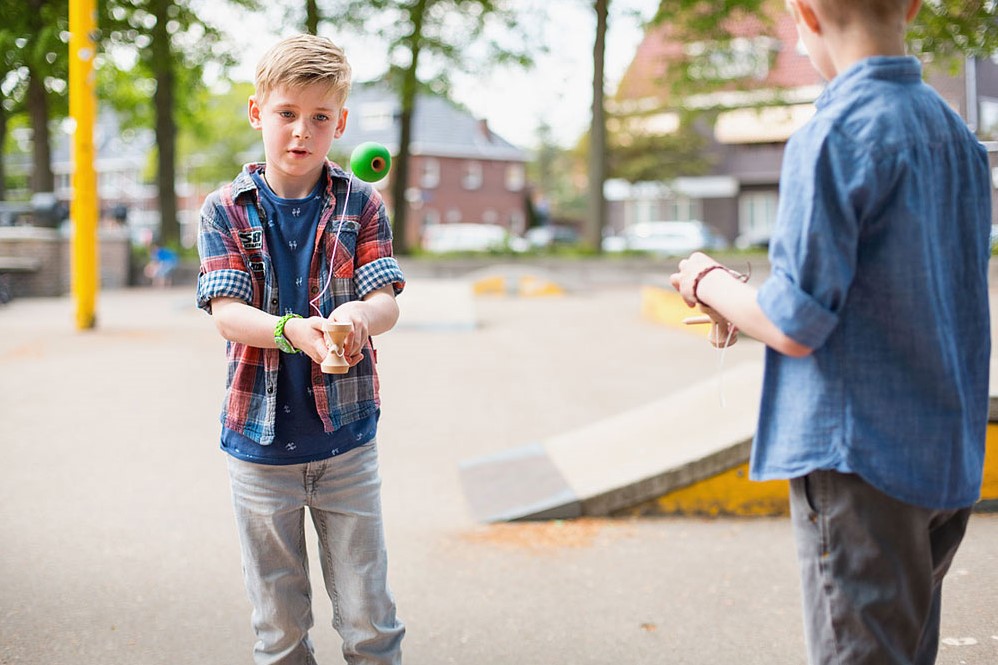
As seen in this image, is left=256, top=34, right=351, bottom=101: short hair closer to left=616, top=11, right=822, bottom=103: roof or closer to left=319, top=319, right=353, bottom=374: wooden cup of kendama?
left=319, top=319, right=353, bottom=374: wooden cup of kendama

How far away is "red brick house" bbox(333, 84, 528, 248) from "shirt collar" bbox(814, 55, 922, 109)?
54.9m

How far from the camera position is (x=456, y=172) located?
59000mm

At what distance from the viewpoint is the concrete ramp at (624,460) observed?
462 centimetres

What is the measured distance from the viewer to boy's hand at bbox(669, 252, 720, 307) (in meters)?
2.02

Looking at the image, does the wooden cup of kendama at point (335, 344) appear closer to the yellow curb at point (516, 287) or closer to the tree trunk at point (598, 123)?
the yellow curb at point (516, 287)

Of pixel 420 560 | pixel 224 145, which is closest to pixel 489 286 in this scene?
pixel 420 560

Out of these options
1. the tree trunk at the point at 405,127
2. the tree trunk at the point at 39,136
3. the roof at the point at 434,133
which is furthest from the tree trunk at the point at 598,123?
the roof at the point at 434,133

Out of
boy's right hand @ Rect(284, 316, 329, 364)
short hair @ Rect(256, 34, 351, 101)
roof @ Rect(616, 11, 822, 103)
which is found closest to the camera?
boy's right hand @ Rect(284, 316, 329, 364)

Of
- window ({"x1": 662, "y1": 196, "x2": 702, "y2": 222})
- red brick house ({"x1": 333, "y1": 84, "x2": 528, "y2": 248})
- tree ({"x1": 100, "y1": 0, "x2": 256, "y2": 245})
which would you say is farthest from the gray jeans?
red brick house ({"x1": 333, "y1": 84, "x2": 528, "y2": 248})

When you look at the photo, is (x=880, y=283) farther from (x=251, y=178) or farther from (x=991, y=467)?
(x=991, y=467)

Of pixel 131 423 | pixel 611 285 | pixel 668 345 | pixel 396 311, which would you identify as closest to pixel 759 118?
pixel 611 285

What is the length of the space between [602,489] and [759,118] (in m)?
25.6

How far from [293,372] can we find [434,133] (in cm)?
5703

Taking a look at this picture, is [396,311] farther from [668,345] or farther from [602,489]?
[668,345]
